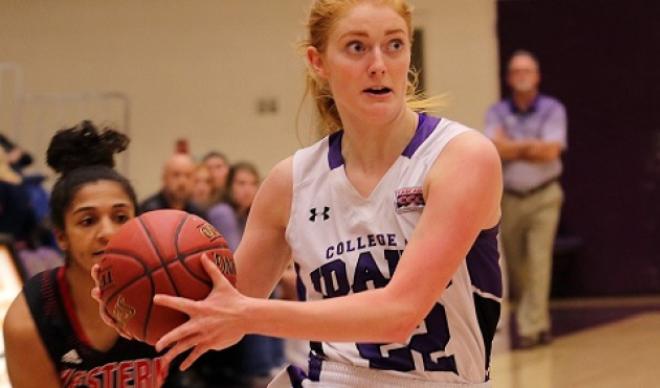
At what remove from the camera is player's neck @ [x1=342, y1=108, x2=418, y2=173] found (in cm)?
286

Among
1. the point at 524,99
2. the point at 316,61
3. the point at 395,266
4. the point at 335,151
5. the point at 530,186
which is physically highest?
the point at 316,61

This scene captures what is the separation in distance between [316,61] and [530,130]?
583cm

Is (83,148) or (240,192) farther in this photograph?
(240,192)

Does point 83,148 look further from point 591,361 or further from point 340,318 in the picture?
point 591,361

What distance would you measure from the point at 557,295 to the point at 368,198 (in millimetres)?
9383

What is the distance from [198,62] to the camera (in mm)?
11781

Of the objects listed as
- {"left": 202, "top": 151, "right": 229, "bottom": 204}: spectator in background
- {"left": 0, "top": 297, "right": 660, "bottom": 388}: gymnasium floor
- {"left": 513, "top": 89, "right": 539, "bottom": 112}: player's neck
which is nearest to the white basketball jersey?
{"left": 0, "top": 297, "right": 660, "bottom": 388}: gymnasium floor

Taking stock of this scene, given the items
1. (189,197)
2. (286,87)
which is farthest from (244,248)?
(286,87)

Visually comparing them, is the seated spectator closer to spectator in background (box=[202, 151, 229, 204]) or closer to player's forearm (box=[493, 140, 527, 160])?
spectator in background (box=[202, 151, 229, 204])

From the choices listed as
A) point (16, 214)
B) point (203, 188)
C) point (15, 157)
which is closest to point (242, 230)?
point (203, 188)

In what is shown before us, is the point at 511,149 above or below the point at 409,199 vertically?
below

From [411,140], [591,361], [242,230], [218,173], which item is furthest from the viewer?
[218,173]

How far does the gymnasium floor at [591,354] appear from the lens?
6.77m

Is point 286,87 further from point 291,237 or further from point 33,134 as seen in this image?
point 291,237
